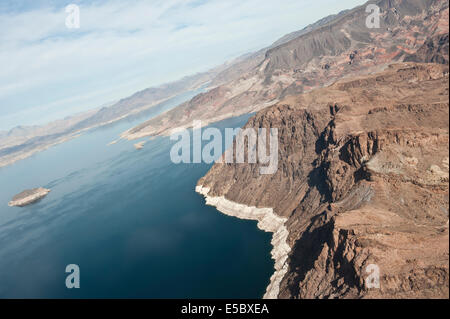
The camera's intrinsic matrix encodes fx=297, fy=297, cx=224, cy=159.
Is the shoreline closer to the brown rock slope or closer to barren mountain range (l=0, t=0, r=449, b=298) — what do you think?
barren mountain range (l=0, t=0, r=449, b=298)

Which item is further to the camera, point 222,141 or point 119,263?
point 222,141

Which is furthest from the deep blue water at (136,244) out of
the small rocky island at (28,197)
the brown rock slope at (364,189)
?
the brown rock slope at (364,189)

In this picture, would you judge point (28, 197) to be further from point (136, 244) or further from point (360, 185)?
point (360, 185)

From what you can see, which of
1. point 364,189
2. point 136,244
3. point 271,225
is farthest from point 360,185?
point 136,244
